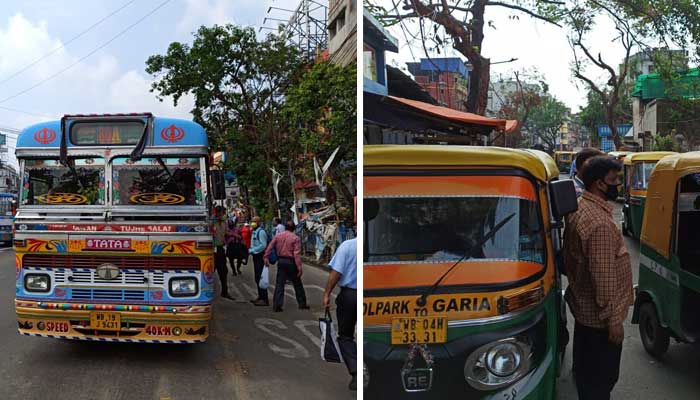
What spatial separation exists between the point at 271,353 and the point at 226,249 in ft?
10.4

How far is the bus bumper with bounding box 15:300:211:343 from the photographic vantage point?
115 inches

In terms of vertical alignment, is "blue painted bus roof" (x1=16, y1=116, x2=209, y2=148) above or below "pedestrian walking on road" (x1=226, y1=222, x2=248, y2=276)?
above

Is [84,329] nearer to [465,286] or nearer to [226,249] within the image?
[465,286]

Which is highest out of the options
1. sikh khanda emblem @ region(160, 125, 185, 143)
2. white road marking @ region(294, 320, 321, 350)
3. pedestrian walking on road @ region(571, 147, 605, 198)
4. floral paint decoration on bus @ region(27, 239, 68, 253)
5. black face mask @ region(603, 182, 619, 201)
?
sikh khanda emblem @ region(160, 125, 185, 143)

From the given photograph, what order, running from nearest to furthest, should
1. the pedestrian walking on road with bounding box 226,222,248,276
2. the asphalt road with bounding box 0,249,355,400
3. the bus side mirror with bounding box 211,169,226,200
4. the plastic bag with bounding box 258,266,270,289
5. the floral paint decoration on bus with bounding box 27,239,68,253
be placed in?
the asphalt road with bounding box 0,249,355,400 → the floral paint decoration on bus with bounding box 27,239,68,253 → the bus side mirror with bounding box 211,169,226,200 → the plastic bag with bounding box 258,266,270,289 → the pedestrian walking on road with bounding box 226,222,248,276

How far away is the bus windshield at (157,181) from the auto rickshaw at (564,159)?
6.76 feet

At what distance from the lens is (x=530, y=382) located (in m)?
1.19

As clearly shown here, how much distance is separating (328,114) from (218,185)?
1.54 meters

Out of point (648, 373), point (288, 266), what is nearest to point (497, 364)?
point (648, 373)

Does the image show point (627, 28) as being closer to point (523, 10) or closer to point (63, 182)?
point (523, 10)

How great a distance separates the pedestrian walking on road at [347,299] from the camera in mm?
1470

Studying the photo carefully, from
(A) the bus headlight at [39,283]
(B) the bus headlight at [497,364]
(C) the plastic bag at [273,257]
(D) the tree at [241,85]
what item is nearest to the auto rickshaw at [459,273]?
(B) the bus headlight at [497,364]

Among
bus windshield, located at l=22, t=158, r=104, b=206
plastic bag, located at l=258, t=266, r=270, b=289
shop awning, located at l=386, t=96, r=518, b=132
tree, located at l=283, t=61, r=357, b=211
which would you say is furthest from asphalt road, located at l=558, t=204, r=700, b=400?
plastic bag, located at l=258, t=266, r=270, b=289

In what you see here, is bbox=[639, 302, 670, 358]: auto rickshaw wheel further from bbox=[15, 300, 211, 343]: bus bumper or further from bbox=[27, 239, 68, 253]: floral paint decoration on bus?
bbox=[27, 239, 68, 253]: floral paint decoration on bus
